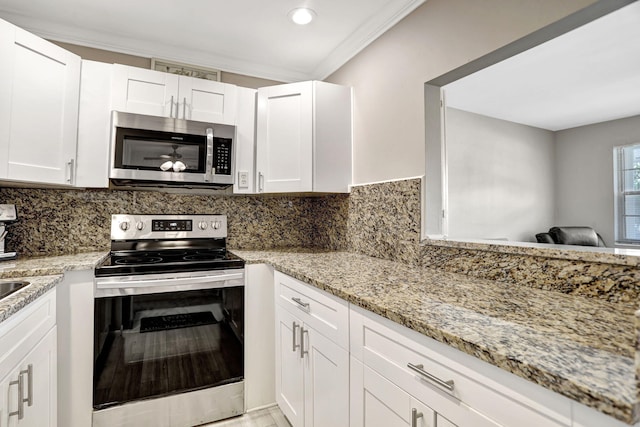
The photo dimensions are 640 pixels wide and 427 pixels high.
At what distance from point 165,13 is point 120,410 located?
7.26 feet

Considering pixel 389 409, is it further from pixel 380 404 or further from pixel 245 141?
pixel 245 141

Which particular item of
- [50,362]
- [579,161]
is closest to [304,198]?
[50,362]

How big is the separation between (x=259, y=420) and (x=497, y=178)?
4207mm

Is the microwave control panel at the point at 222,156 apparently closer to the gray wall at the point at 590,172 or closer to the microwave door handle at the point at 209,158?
the microwave door handle at the point at 209,158

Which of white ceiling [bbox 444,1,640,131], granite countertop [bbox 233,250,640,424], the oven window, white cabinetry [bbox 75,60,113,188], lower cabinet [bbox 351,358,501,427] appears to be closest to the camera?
granite countertop [bbox 233,250,640,424]

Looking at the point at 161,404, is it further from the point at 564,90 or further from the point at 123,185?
the point at 564,90

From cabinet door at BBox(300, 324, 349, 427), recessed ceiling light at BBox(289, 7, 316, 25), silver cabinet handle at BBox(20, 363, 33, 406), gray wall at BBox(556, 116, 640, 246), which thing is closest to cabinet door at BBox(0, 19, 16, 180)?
silver cabinet handle at BBox(20, 363, 33, 406)

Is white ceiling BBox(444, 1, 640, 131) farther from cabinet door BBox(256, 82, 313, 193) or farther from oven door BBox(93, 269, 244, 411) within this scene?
oven door BBox(93, 269, 244, 411)

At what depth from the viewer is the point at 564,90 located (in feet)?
11.5

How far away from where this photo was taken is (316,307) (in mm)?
1410

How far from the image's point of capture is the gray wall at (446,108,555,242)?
163 inches

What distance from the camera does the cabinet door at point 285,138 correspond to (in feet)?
7.31

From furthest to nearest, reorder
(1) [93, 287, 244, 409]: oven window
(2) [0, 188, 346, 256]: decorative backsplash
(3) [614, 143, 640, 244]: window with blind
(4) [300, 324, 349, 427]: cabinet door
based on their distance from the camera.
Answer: (3) [614, 143, 640, 244]: window with blind, (2) [0, 188, 346, 256]: decorative backsplash, (1) [93, 287, 244, 409]: oven window, (4) [300, 324, 349, 427]: cabinet door

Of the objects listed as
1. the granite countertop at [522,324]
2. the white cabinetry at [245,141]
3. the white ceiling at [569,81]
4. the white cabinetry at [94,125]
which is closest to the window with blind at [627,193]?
the white ceiling at [569,81]
